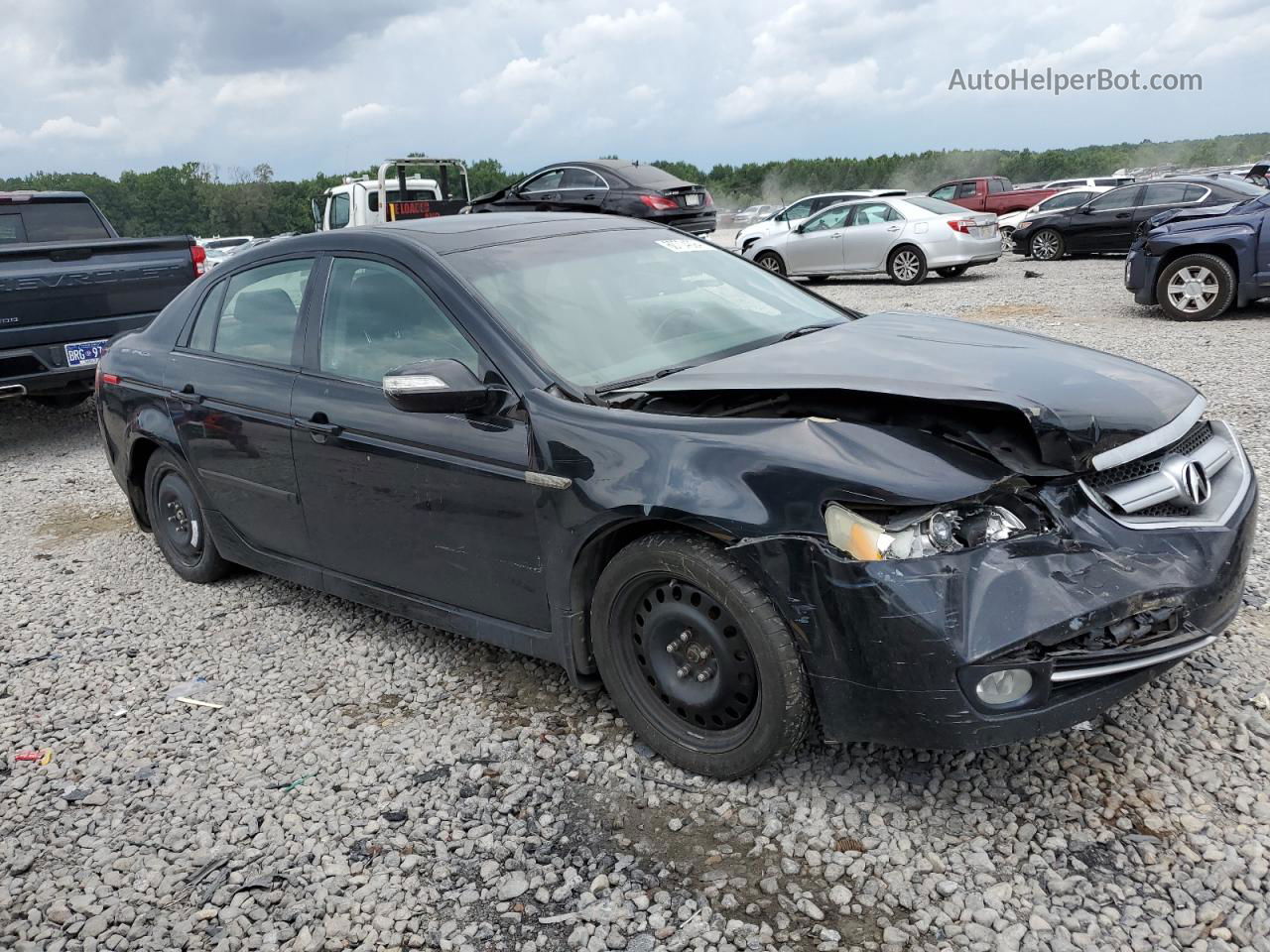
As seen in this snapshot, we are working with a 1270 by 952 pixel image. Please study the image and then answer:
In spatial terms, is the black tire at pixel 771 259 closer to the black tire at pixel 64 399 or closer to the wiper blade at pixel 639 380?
the black tire at pixel 64 399

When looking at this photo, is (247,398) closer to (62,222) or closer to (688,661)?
(688,661)

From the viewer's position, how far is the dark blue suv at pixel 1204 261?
10.5 metres

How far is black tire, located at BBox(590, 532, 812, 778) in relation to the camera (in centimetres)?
277

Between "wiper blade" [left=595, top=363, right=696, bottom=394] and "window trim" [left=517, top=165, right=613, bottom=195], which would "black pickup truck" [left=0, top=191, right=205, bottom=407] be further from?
"window trim" [left=517, top=165, right=613, bottom=195]

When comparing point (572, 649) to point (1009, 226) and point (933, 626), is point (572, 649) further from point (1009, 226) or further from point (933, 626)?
point (1009, 226)

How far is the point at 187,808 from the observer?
322 centimetres

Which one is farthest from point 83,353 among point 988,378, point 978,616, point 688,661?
point 978,616

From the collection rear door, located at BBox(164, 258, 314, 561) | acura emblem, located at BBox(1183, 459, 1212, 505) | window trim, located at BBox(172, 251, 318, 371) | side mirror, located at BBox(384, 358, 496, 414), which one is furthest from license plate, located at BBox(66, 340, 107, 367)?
acura emblem, located at BBox(1183, 459, 1212, 505)

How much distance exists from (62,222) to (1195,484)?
938 centimetres

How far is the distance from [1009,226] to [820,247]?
9239 millimetres

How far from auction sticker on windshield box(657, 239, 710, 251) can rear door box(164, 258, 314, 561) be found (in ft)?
4.76

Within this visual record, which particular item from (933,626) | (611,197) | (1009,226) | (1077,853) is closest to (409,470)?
(933,626)

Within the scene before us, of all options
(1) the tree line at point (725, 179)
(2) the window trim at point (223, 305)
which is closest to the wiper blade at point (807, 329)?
(2) the window trim at point (223, 305)

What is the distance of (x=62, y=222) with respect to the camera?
911 centimetres
